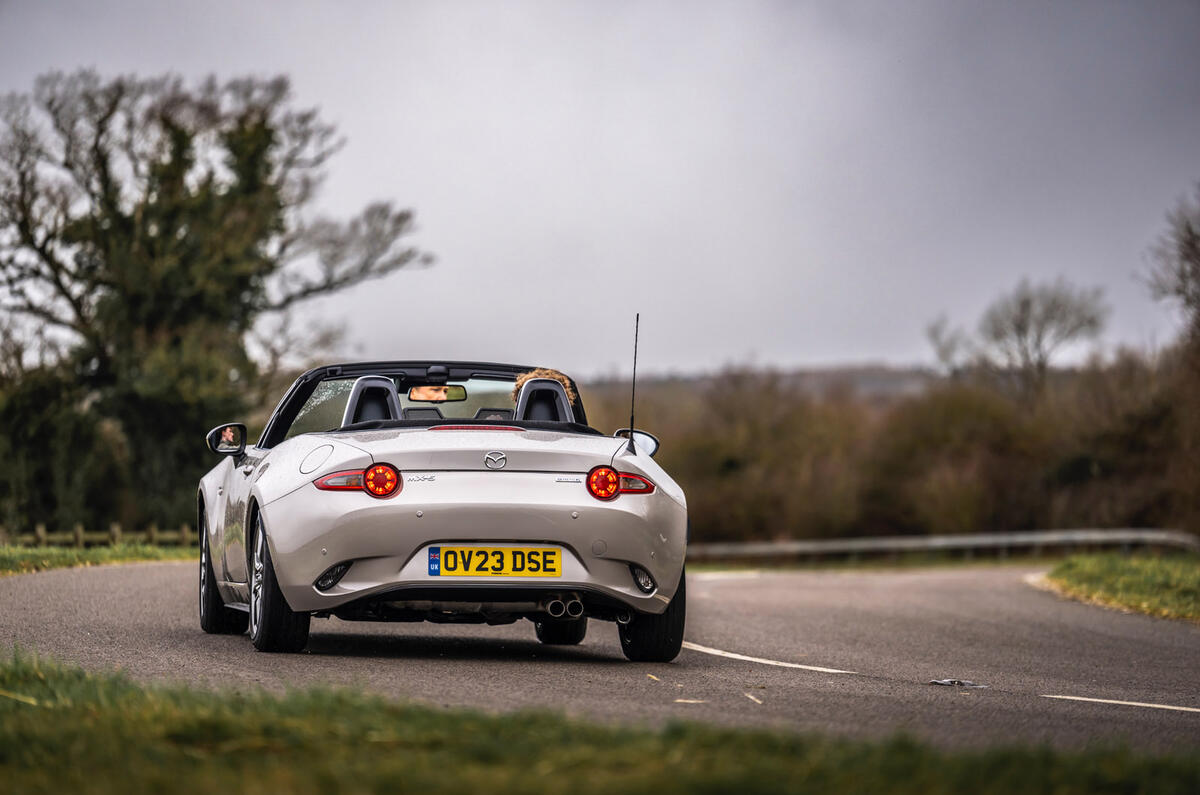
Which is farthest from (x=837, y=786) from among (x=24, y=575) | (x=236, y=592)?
(x=24, y=575)

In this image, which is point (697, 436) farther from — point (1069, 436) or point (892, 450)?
point (1069, 436)

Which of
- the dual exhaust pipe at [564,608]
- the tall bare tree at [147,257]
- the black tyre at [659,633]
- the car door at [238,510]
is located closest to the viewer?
the dual exhaust pipe at [564,608]

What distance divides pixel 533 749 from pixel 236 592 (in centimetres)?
503

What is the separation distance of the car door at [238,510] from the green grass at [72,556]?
4.91 metres

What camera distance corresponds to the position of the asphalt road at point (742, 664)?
6145 mm

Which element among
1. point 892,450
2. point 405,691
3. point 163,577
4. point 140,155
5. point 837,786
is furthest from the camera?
point 892,450

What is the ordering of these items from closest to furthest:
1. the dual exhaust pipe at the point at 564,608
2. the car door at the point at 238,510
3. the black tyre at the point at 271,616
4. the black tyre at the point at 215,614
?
the dual exhaust pipe at the point at 564,608, the black tyre at the point at 271,616, the car door at the point at 238,510, the black tyre at the point at 215,614

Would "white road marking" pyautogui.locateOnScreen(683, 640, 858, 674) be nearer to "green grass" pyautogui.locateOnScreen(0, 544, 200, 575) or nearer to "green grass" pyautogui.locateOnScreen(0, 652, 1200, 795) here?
"green grass" pyautogui.locateOnScreen(0, 652, 1200, 795)

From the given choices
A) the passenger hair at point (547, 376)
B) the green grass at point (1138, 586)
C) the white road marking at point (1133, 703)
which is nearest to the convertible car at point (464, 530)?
the passenger hair at point (547, 376)

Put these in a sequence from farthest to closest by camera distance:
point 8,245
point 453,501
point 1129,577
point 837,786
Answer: point 8,245 < point 1129,577 < point 453,501 < point 837,786

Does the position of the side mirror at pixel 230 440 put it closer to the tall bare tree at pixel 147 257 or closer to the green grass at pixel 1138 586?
the green grass at pixel 1138 586

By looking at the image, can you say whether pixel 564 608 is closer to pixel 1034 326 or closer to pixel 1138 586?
pixel 1138 586

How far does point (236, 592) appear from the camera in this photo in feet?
29.2

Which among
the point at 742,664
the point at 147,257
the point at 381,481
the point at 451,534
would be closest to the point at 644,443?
the point at 742,664
